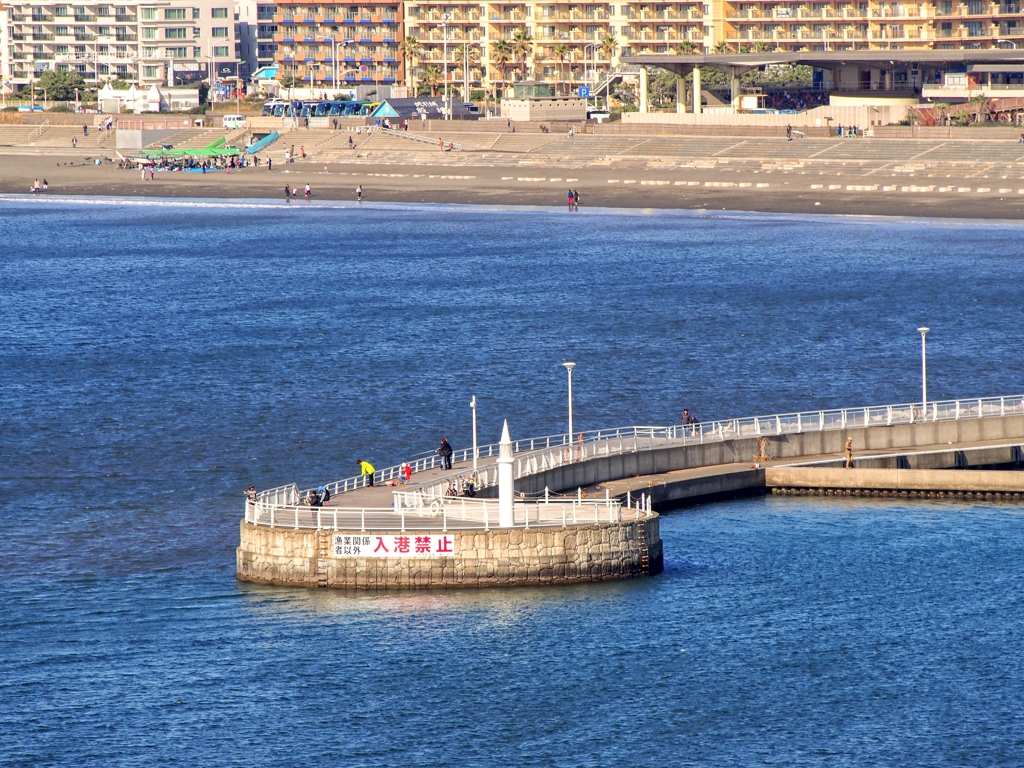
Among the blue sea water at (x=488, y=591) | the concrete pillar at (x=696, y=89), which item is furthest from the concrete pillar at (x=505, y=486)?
the concrete pillar at (x=696, y=89)

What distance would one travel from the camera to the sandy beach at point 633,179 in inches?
5246

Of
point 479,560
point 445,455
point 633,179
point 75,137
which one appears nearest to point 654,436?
point 445,455

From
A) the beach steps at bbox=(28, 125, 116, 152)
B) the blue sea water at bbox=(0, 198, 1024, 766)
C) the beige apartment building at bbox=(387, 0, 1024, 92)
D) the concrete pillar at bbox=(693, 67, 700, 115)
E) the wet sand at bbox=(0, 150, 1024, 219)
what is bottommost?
the blue sea water at bbox=(0, 198, 1024, 766)

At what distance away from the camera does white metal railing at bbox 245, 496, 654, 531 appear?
46781mm

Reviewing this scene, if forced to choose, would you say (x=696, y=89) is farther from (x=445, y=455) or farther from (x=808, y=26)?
(x=445, y=455)

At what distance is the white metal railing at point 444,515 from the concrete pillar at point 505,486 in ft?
1.05

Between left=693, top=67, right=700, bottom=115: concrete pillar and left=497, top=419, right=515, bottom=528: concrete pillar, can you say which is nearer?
left=497, top=419, right=515, bottom=528: concrete pillar

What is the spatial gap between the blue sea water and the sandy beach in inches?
696

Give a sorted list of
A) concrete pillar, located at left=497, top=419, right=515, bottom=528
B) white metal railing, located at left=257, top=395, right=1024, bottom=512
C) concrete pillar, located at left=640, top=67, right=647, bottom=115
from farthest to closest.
A: concrete pillar, located at left=640, top=67, right=647, bottom=115 → white metal railing, located at left=257, top=395, right=1024, bottom=512 → concrete pillar, located at left=497, top=419, right=515, bottom=528

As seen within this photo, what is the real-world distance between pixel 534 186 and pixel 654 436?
92.9m

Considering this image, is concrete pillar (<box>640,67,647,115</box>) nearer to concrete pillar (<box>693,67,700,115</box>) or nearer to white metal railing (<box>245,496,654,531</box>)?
concrete pillar (<box>693,67,700,115</box>)

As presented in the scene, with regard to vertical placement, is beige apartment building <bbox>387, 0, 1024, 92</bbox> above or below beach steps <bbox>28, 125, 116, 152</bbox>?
above

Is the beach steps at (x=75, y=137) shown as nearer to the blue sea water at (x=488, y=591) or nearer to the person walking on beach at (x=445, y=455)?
the blue sea water at (x=488, y=591)

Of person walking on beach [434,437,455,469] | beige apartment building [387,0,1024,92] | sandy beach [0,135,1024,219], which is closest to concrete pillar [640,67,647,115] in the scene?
beige apartment building [387,0,1024,92]
